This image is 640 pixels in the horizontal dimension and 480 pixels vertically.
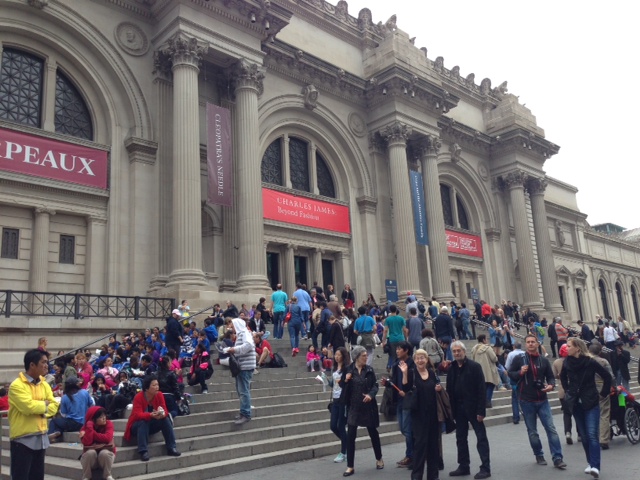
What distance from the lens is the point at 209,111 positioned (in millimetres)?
21719

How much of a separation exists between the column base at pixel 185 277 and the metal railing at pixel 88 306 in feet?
2.21

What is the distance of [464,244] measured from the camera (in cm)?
3575

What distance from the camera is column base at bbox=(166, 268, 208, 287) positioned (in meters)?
19.2

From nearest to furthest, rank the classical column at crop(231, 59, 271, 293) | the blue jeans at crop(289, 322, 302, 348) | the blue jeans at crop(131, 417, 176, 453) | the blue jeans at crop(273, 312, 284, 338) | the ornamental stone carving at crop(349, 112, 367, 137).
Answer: the blue jeans at crop(131, 417, 176, 453)
the blue jeans at crop(289, 322, 302, 348)
the blue jeans at crop(273, 312, 284, 338)
the classical column at crop(231, 59, 271, 293)
the ornamental stone carving at crop(349, 112, 367, 137)

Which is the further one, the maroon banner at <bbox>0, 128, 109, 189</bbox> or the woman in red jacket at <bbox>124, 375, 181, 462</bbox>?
the maroon banner at <bbox>0, 128, 109, 189</bbox>

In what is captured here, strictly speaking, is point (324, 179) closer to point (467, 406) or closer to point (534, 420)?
point (534, 420)

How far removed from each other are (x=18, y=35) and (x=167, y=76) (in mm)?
5136

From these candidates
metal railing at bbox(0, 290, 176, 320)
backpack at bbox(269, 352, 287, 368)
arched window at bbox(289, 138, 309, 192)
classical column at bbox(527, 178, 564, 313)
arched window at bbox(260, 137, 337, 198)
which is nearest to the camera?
backpack at bbox(269, 352, 287, 368)

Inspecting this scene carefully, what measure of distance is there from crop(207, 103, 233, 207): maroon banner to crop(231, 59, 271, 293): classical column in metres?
0.70

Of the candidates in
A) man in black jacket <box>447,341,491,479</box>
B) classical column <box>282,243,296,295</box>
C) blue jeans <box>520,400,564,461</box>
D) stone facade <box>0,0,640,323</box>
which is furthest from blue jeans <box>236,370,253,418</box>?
classical column <box>282,243,296,295</box>

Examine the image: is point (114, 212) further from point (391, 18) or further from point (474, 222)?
point (474, 222)

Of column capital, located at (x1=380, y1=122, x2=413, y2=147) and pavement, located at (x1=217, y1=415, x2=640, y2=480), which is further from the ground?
column capital, located at (x1=380, y1=122, x2=413, y2=147)

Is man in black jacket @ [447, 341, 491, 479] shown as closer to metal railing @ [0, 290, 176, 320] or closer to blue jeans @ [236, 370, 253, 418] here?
A: blue jeans @ [236, 370, 253, 418]

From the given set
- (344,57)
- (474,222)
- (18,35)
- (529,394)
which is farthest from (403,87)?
(529,394)
